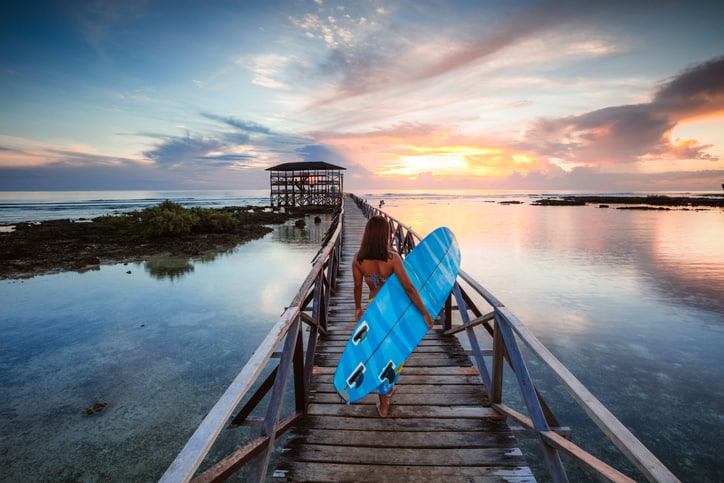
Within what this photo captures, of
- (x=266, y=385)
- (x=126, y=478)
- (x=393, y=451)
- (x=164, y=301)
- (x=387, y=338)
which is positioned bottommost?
(x=126, y=478)

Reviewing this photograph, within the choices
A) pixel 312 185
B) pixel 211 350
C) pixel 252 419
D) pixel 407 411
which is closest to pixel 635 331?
pixel 407 411

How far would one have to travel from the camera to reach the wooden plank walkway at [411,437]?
288 centimetres

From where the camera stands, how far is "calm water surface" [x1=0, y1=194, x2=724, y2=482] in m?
4.99

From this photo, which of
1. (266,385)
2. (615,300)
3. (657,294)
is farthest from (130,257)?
(657,294)

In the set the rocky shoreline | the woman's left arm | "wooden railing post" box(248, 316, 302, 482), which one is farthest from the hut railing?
the rocky shoreline

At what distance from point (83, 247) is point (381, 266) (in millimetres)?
22516

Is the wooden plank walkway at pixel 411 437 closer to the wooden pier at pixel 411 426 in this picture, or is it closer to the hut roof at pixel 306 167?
the wooden pier at pixel 411 426

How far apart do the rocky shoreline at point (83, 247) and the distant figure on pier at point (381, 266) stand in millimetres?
16718

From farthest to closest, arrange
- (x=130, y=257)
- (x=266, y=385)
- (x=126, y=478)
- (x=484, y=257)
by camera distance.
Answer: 1. (x=484, y=257)
2. (x=130, y=257)
3. (x=126, y=478)
4. (x=266, y=385)

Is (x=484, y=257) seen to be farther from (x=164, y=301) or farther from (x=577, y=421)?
(x=164, y=301)

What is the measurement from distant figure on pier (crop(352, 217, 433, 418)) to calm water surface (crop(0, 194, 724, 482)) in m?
3.17

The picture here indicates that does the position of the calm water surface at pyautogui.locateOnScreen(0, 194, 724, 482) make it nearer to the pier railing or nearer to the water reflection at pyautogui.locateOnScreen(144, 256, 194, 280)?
the water reflection at pyautogui.locateOnScreen(144, 256, 194, 280)

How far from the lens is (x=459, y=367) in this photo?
466cm

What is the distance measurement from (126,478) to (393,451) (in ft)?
13.1
